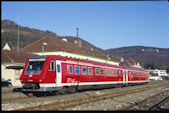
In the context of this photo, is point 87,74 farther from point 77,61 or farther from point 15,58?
point 15,58

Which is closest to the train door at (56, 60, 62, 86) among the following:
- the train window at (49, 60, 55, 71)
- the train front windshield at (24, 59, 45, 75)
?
the train window at (49, 60, 55, 71)

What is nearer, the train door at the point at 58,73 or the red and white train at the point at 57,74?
the red and white train at the point at 57,74

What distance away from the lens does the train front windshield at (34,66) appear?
17547 mm

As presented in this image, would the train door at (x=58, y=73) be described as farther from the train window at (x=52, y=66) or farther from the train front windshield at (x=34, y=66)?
the train front windshield at (x=34, y=66)

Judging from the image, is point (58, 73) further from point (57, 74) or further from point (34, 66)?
point (34, 66)

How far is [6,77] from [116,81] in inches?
572

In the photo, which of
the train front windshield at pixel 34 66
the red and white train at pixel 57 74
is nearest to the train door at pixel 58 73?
the red and white train at pixel 57 74

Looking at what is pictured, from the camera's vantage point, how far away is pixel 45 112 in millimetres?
10812

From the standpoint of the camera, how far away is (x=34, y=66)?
17938 mm

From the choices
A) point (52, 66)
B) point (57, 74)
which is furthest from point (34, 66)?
point (57, 74)

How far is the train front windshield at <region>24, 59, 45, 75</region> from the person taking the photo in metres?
17.5

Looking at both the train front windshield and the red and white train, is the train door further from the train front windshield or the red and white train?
the train front windshield

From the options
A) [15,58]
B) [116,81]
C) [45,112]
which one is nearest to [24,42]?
[15,58]

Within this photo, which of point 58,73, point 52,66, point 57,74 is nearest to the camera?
point 52,66
